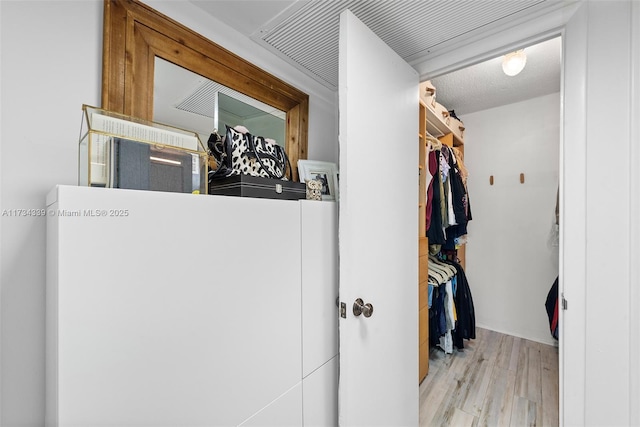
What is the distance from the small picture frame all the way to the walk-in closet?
823 mm

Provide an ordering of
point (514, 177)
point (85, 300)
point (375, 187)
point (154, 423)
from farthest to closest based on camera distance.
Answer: point (514, 177) < point (375, 187) < point (154, 423) < point (85, 300)

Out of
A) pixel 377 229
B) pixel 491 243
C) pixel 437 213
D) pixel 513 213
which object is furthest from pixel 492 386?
pixel 377 229

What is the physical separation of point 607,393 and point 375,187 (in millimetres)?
1160

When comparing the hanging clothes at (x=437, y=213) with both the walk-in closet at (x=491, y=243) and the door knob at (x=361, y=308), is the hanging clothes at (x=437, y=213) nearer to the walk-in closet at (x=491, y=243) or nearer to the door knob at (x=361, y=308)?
the walk-in closet at (x=491, y=243)

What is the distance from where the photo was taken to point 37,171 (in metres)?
0.77

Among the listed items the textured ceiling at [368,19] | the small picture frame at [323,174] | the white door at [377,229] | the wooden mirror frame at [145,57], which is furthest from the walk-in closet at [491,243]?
the wooden mirror frame at [145,57]

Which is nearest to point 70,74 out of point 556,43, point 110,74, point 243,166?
point 110,74

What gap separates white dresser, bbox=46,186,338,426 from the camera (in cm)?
56

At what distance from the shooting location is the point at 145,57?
0.99 meters

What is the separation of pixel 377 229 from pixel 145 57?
1088 millimetres

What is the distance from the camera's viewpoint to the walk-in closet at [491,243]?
75.0 inches

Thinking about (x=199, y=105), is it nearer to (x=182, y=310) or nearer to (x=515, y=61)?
(x=182, y=310)

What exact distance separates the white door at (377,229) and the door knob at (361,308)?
0.02 m

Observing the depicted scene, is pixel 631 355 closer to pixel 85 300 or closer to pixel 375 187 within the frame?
pixel 375 187
